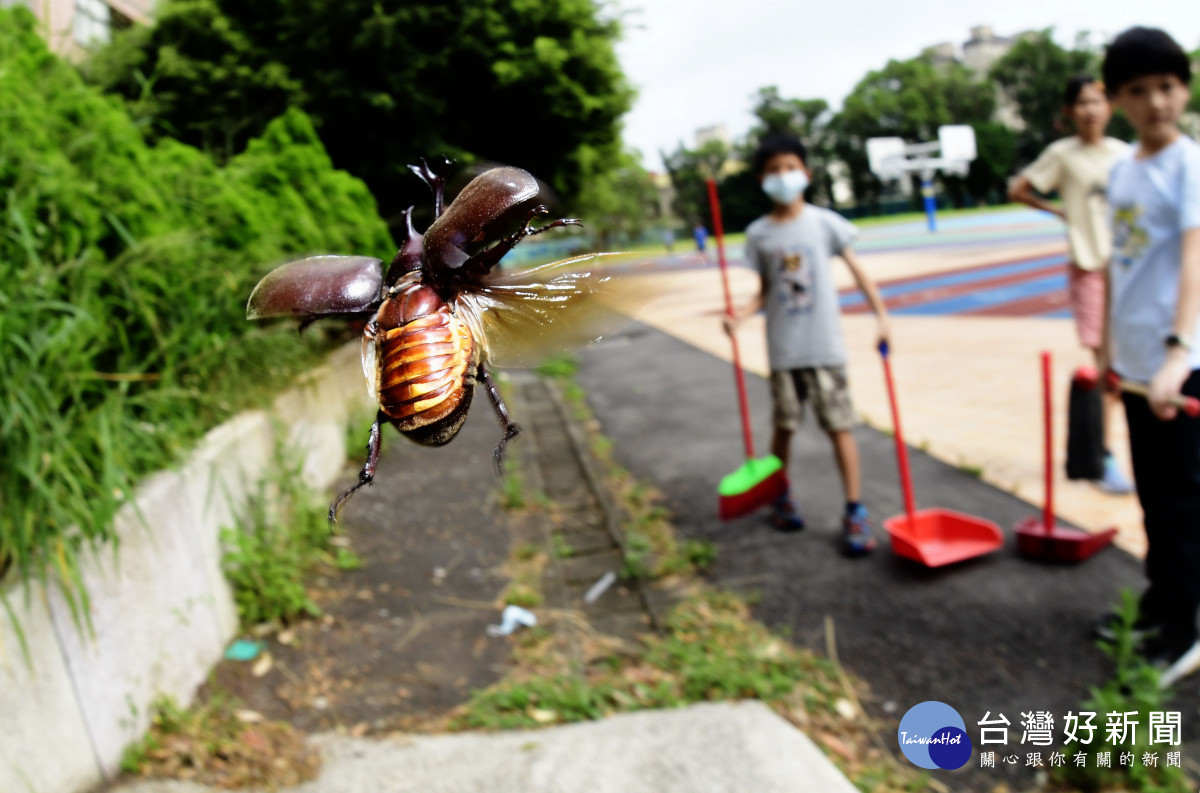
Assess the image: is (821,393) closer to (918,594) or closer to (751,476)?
(751,476)

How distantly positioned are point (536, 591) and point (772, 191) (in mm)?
A: 2250

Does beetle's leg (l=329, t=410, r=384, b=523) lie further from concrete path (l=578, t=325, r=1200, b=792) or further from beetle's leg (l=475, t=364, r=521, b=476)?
concrete path (l=578, t=325, r=1200, b=792)

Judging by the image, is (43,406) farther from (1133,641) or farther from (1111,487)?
(1111,487)

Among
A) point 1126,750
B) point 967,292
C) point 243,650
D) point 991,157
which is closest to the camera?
point 1126,750

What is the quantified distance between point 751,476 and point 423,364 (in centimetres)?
454

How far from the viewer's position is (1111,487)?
481 cm

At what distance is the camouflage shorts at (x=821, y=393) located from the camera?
438cm

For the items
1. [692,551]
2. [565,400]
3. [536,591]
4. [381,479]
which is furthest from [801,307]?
[565,400]

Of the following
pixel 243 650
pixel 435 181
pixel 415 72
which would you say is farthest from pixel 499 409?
pixel 243 650

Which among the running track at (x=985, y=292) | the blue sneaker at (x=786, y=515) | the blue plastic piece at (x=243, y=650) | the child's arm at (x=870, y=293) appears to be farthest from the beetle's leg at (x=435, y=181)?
the running track at (x=985, y=292)

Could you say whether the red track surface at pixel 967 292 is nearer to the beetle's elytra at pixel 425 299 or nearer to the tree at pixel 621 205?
the tree at pixel 621 205

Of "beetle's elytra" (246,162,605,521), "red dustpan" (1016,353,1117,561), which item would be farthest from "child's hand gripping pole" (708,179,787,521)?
"beetle's elytra" (246,162,605,521)

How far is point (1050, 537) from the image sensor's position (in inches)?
159

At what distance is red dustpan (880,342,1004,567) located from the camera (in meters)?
4.11
